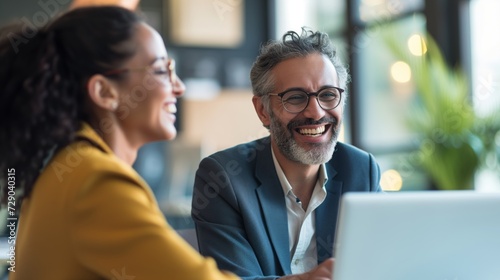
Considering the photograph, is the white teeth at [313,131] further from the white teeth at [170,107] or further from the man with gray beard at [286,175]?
the white teeth at [170,107]

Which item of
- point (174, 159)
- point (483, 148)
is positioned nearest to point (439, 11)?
point (483, 148)

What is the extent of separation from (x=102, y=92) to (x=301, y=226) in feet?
3.07

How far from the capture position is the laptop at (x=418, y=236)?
1.25 metres

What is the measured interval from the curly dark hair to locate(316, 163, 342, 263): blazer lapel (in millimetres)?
963

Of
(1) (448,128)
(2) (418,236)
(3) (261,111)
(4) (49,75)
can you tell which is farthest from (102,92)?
(1) (448,128)

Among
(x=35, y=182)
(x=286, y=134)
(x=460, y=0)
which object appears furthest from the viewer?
(x=460, y=0)

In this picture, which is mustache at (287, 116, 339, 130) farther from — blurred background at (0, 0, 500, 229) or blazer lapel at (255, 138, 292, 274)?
blurred background at (0, 0, 500, 229)

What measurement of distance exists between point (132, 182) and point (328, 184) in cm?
110

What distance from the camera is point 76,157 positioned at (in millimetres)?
1255

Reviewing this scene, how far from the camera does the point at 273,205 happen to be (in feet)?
6.85

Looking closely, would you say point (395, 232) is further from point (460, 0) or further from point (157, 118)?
point (460, 0)

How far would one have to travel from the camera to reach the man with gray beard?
6.54 ft

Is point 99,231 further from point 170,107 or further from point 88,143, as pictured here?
point 170,107

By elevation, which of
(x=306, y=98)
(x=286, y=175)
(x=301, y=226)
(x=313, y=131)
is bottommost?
(x=301, y=226)
